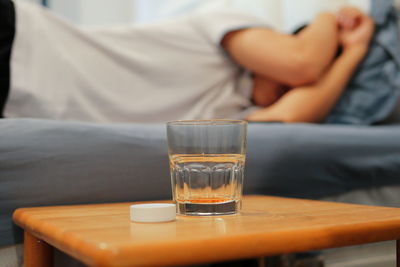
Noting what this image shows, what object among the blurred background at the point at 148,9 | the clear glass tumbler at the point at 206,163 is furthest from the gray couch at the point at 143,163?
the blurred background at the point at 148,9

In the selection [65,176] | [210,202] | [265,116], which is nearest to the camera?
[210,202]

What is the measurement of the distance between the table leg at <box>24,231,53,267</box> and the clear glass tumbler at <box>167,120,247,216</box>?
20cm

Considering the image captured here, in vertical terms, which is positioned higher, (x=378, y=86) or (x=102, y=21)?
(x=102, y=21)

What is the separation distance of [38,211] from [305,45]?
87 cm

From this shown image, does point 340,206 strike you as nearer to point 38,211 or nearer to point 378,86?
point 38,211

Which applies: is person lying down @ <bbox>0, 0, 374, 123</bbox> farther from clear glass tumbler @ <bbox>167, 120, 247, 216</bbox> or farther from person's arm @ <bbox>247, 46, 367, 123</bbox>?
clear glass tumbler @ <bbox>167, 120, 247, 216</bbox>

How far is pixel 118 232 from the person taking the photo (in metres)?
0.44

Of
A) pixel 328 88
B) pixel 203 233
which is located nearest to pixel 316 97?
pixel 328 88

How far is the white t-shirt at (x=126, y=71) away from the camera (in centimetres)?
106

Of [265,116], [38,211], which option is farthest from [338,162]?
[38,211]

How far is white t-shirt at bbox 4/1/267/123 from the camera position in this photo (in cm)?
106

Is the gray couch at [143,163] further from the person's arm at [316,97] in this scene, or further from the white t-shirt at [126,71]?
the white t-shirt at [126,71]

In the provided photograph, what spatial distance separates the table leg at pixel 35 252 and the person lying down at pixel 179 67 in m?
0.45

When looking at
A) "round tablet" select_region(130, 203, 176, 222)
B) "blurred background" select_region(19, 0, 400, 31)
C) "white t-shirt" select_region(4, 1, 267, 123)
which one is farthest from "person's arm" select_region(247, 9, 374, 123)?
"round tablet" select_region(130, 203, 176, 222)
